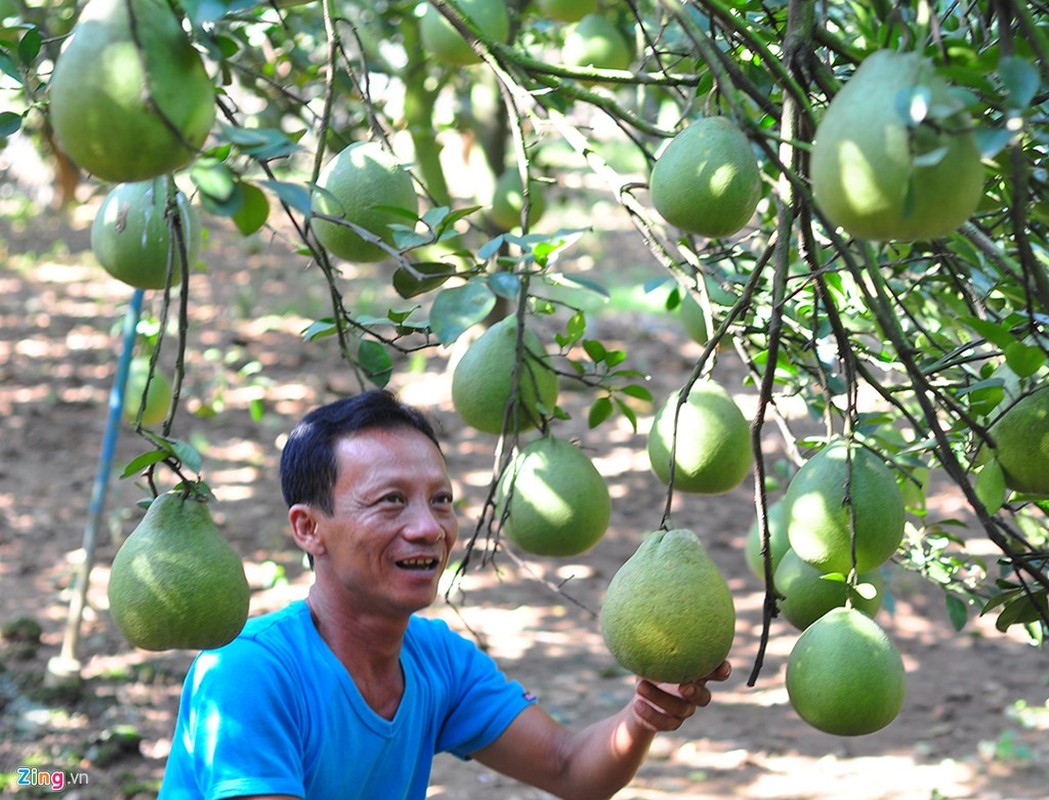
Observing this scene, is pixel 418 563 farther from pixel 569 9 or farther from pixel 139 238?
pixel 569 9

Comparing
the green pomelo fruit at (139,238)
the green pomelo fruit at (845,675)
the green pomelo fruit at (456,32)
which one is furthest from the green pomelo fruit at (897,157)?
the green pomelo fruit at (456,32)

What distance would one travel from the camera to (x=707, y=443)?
62.3 inches

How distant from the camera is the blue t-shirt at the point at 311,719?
5.89 feet

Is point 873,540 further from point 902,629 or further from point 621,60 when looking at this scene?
point 902,629

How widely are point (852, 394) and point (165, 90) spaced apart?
2.55 ft

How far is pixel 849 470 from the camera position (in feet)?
4.09

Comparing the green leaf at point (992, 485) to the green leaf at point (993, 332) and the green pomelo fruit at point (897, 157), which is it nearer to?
the green leaf at point (993, 332)

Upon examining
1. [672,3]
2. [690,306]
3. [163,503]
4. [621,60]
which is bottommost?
[163,503]

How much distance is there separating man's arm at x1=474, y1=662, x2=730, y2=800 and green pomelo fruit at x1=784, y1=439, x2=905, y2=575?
51cm

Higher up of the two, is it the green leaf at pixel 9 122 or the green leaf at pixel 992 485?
the green leaf at pixel 9 122

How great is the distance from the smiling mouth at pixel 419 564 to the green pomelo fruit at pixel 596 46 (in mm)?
1286

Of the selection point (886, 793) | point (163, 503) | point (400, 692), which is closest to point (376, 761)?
point (400, 692)

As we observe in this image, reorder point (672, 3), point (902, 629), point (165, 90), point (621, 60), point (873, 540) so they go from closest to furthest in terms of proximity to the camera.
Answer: point (165, 90) < point (672, 3) < point (873, 540) < point (621, 60) < point (902, 629)

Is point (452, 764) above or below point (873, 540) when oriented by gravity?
below
